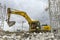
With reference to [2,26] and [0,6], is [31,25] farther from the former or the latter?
[0,6]

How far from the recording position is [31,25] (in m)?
25.2

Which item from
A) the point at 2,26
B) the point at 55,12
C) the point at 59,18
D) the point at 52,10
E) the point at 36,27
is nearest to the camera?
the point at 59,18

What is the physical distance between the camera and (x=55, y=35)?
18094mm

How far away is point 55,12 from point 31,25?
25.5 feet

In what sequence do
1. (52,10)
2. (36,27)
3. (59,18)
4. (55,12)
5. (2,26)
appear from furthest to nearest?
(2,26)
(36,27)
(52,10)
(55,12)
(59,18)

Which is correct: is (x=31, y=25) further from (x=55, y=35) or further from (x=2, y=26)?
(x=2, y=26)

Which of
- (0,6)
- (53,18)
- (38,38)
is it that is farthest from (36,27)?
(0,6)

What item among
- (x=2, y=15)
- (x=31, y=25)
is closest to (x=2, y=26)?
(x=2, y=15)

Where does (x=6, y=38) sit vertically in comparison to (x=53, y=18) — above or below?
below

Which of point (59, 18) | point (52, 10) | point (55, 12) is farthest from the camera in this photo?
point (52, 10)

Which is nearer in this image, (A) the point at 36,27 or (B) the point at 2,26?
(A) the point at 36,27

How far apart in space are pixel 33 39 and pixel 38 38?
Result: 1049 millimetres

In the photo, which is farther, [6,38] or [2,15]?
[2,15]

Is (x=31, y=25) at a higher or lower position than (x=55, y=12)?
lower
